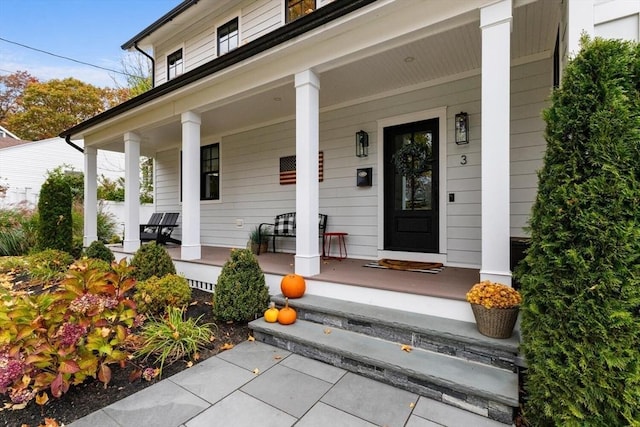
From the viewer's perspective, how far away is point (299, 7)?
561 centimetres

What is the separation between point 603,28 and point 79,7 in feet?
57.7

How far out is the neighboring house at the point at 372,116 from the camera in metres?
2.46

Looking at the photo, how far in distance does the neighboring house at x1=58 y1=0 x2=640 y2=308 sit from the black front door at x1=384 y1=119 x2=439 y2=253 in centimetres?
2

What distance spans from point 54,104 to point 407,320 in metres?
22.0

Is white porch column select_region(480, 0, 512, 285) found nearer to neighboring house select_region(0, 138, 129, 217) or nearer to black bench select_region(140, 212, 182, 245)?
black bench select_region(140, 212, 182, 245)

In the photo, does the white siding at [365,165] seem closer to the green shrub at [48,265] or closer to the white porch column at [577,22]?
the white porch column at [577,22]

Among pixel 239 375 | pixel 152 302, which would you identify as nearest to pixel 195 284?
pixel 152 302

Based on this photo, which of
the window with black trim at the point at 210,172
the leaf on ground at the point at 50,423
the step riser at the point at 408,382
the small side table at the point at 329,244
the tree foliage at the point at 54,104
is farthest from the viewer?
the tree foliage at the point at 54,104

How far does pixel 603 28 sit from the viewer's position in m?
2.13

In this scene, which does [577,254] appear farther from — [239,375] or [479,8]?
[239,375]

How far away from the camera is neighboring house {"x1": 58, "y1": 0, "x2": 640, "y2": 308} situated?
2461 mm

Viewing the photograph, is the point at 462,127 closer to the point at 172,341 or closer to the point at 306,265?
the point at 306,265

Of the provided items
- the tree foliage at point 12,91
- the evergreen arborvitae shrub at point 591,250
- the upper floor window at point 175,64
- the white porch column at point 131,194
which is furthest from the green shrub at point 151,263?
the tree foliage at point 12,91

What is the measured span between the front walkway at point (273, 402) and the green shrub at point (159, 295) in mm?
1176
